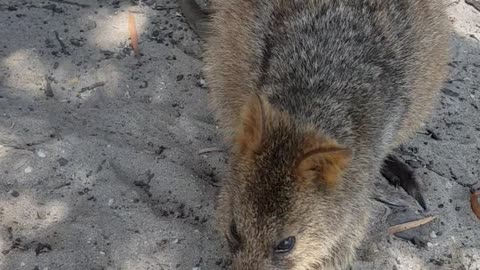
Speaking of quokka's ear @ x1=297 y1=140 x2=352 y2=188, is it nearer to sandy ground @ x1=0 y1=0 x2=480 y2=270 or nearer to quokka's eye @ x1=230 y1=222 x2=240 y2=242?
quokka's eye @ x1=230 y1=222 x2=240 y2=242

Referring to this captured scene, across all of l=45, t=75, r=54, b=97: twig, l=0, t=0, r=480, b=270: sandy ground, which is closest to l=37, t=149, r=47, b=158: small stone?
l=0, t=0, r=480, b=270: sandy ground

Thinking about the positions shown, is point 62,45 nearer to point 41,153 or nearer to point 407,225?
point 41,153

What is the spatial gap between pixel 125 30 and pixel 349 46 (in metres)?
1.70

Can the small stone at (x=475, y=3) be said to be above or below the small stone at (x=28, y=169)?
above

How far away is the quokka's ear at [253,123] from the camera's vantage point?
116 inches

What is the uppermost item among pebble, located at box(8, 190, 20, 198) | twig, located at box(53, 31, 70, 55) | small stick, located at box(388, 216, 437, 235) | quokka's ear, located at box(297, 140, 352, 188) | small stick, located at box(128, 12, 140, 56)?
quokka's ear, located at box(297, 140, 352, 188)

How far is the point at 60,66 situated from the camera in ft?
14.0

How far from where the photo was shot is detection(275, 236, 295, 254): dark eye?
2916mm

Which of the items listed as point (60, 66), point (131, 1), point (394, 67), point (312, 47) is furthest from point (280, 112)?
point (131, 1)

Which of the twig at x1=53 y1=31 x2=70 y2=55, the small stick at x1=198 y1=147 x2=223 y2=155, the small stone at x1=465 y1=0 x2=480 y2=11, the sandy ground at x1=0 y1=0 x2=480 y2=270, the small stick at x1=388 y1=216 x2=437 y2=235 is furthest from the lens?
the small stone at x1=465 y1=0 x2=480 y2=11

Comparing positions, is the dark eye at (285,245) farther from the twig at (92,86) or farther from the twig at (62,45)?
the twig at (62,45)

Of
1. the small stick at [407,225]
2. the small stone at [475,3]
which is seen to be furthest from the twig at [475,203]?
the small stone at [475,3]

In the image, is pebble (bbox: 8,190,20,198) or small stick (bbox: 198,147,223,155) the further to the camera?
small stick (bbox: 198,147,223,155)

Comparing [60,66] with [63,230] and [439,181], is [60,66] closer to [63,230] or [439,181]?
[63,230]
